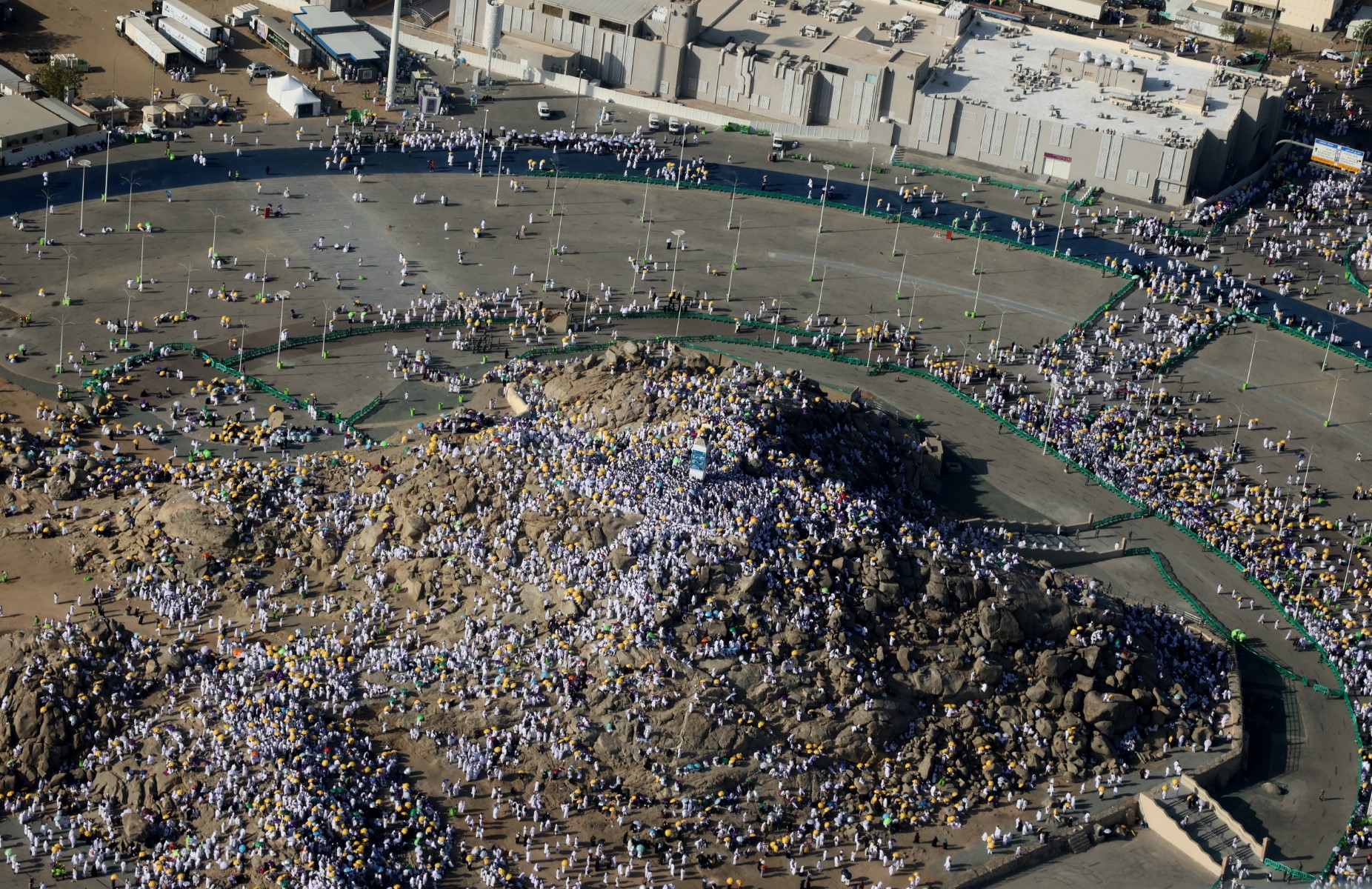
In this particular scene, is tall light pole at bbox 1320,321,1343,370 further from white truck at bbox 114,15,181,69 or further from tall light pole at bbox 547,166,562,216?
white truck at bbox 114,15,181,69

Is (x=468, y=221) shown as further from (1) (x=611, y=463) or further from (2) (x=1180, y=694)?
(2) (x=1180, y=694)

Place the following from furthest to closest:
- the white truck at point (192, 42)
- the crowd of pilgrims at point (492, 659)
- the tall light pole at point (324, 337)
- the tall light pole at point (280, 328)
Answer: the white truck at point (192, 42), the tall light pole at point (324, 337), the tall light pole at point (280, 328), the crowd of pilgrims at point (492, 659)

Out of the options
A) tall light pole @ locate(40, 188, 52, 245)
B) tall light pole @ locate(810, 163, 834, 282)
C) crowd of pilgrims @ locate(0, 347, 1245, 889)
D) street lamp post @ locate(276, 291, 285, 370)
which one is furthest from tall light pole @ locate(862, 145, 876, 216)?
tall light pole @ locate(40, 188, 52, 245)

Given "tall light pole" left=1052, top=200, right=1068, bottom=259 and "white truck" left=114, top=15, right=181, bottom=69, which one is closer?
"tall light pole" left=1052, top=200, right=1068, bottom=259

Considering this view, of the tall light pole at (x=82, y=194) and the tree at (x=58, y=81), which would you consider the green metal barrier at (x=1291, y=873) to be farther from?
the tree at (x=58, y=81)

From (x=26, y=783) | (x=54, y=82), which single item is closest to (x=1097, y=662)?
(x=26, y=783)

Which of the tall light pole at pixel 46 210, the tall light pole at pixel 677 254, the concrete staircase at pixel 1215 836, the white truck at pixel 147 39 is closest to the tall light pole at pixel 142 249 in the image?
the tall light pole at pixel 46 210

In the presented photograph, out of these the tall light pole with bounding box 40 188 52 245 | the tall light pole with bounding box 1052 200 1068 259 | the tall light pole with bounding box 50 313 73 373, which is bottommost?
the tall light pole with bounding box 50 313 73 373
